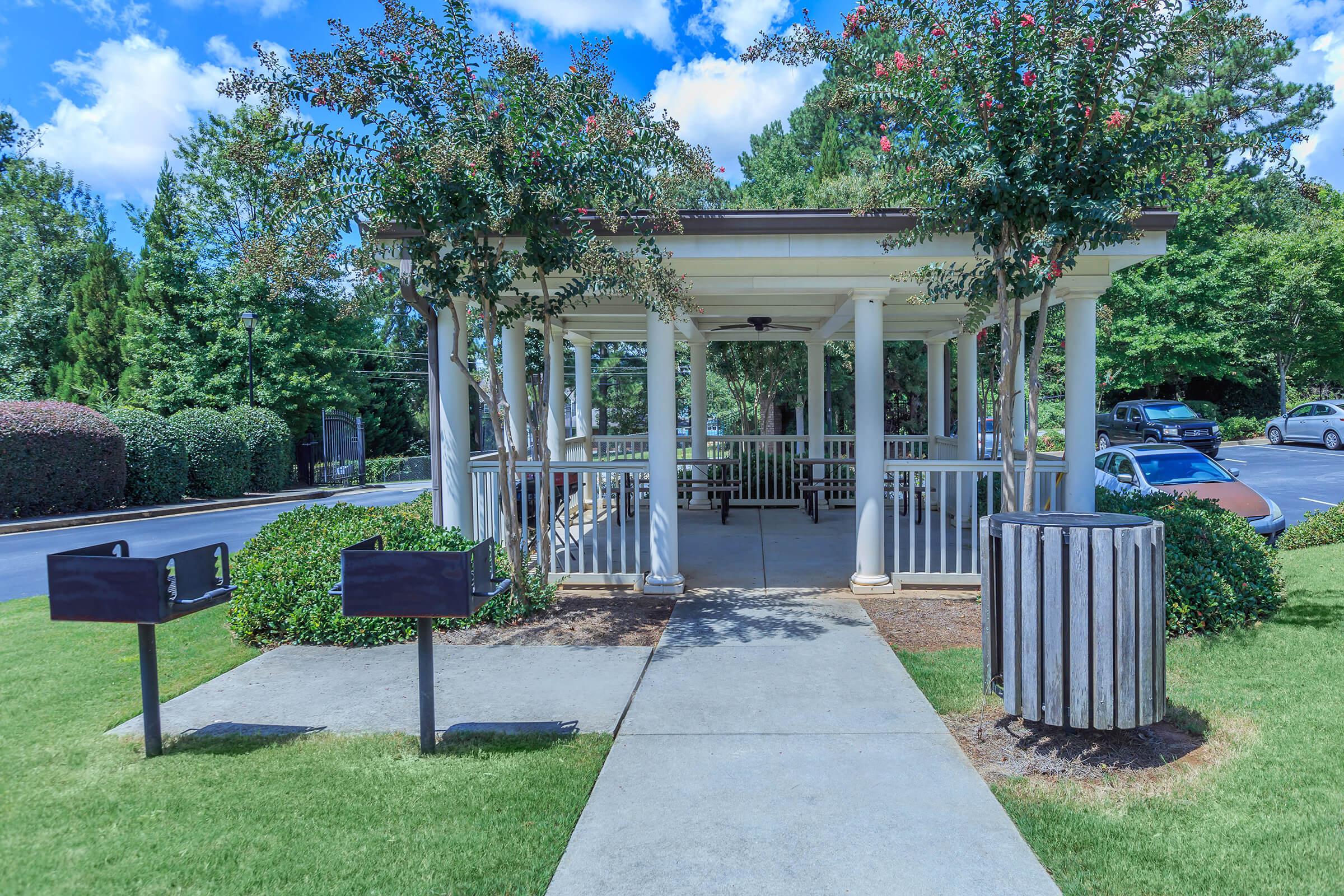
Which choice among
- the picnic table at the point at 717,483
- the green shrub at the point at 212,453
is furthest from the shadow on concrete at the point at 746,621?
the green shrub at the point at 212,453

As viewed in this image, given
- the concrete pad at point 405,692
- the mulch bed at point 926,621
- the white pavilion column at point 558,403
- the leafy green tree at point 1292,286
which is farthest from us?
the leafy green tree at point 1292,286

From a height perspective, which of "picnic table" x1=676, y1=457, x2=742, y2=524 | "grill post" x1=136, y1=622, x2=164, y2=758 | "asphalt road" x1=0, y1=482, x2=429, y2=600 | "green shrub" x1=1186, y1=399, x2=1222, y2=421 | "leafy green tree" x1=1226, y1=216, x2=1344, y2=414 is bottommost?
"asphalt road" x1=0, y1=482, x2=429, y2=600

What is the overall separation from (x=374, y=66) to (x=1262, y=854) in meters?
6.28

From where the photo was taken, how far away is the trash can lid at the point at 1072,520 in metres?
3.44

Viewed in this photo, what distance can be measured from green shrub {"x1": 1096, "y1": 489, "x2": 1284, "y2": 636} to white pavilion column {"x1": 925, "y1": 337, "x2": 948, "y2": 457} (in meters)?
6.32

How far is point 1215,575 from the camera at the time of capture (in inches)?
210

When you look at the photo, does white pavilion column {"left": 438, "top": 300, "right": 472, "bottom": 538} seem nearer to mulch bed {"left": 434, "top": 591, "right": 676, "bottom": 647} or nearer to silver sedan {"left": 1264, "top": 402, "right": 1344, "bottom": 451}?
mulch bed {"left": 434, "top": 591, "right": 676, "bottom": 647}

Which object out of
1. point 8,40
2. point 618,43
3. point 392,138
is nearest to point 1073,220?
point 618,43

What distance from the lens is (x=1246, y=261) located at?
2578 cm

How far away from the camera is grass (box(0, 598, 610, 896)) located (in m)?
Answer: 2.69

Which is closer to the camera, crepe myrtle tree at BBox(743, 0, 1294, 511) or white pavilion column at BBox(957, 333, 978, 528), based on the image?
crepe myrtle tree at BBox(743, 0, 1294, 511)

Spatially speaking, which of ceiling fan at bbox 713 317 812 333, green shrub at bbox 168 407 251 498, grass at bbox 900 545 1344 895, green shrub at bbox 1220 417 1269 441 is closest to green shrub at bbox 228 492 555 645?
grass at bbox 900 545 1344 895

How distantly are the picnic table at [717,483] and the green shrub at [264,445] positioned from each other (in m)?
14.4

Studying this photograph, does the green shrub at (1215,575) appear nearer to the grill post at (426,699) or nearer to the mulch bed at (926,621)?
the mulch bed at (926,621)
